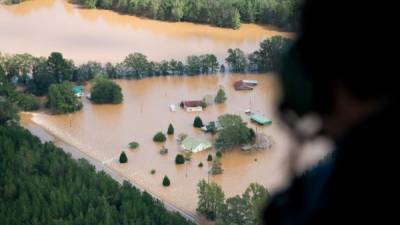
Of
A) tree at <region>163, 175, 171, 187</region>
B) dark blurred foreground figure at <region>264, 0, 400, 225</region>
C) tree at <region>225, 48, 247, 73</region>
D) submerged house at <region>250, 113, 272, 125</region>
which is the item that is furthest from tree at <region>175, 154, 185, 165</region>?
dark blurred foreground figure at <region>264, 0, 400, 225</region>

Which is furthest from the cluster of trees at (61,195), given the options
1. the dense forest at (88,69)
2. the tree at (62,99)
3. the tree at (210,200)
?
the dense forest at (88,69)

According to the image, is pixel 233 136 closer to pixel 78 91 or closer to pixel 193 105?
pixel 193 105

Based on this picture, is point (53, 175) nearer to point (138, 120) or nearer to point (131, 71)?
point (138, 120)

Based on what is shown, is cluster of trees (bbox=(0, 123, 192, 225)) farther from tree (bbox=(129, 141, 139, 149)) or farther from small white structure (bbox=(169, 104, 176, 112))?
small white structure (bbox=(169, 104, 176, 112))

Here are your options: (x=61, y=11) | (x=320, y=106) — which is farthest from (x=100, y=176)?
(x=61, y=11)

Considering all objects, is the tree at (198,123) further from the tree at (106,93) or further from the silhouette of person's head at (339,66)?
the silhouette of person's head at (339,66)

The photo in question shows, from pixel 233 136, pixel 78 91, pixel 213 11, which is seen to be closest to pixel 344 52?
pixel 233 136
